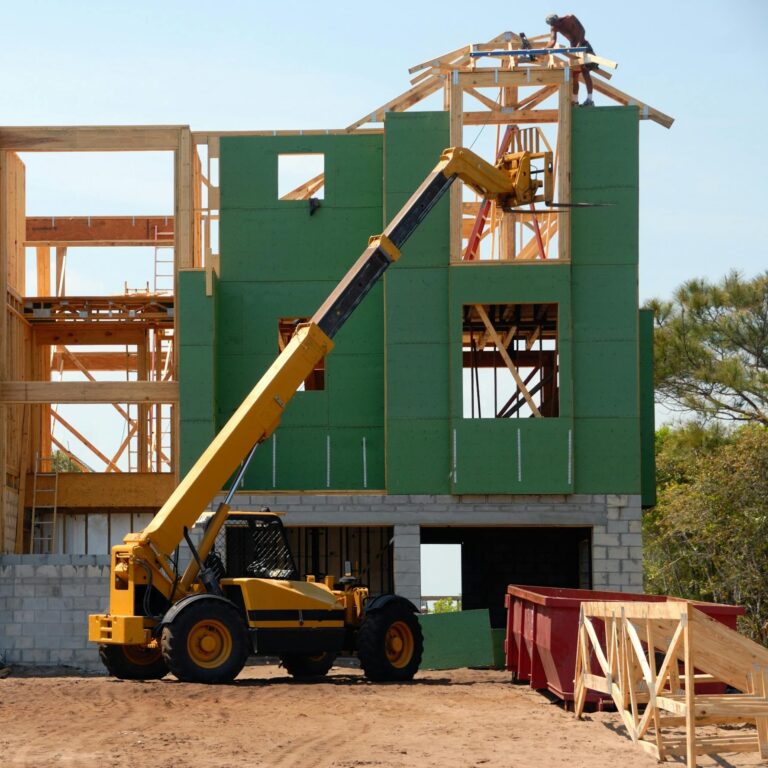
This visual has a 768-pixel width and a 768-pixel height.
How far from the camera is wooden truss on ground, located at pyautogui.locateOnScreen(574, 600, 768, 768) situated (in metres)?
12.1

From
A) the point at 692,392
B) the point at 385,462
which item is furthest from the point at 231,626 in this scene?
the point at 692,392

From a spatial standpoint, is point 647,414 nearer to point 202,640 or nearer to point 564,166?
point 564,166

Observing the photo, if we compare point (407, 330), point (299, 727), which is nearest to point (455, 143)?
point (407, 330)

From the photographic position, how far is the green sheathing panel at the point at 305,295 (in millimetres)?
30016

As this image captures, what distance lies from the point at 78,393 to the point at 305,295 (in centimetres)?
517

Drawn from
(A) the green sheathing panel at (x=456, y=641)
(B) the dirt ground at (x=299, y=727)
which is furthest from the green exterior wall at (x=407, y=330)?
(B) the dirt ground at (x=299, y=727)

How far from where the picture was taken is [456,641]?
2716cm

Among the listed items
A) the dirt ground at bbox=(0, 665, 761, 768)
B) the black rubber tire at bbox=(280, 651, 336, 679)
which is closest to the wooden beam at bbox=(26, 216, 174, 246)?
the black rubber tire at bbox=(280, 651, 336, 679)

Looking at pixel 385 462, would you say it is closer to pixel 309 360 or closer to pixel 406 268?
pixel 406 268

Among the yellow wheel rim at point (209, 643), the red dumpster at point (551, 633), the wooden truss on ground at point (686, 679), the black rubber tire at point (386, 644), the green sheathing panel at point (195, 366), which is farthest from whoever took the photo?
the green sheathing panel at point (195, 366)

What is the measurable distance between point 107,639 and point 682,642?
1001 centimetres

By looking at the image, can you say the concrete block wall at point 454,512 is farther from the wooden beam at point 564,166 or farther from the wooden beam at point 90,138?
the wooden beam at point 90,138

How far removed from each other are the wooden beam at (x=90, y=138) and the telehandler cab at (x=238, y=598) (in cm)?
942

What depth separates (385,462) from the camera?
2920 cm
